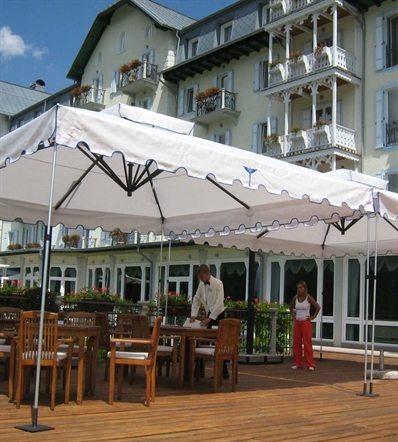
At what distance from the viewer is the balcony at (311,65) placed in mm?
23547

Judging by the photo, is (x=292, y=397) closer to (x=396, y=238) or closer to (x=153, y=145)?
(x=153, y=145)

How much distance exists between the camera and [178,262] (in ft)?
97.2

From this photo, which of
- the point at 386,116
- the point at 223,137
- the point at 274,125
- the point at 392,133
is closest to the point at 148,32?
the point at 223,137

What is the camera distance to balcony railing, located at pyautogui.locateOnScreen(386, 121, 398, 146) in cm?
2245

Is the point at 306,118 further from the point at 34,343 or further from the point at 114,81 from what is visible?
the point at 34,343

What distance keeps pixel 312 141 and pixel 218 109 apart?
19.8 ft

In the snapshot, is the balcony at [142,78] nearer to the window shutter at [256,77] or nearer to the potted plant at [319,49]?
the window shutter at [256,77]

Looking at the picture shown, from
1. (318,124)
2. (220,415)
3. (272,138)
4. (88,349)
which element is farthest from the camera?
(272,138)

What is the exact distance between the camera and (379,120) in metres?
22.9

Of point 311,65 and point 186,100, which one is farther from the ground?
point 186,100

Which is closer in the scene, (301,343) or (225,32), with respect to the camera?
(301,343)

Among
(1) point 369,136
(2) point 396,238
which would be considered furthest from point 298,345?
(1) point 369,136

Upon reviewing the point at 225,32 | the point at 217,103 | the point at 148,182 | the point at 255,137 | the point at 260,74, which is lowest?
the point at 148,182

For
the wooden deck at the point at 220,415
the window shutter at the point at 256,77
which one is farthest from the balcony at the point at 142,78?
the wooden deck at the point at 220,415
